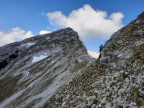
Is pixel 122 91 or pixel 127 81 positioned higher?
pixel 127 81

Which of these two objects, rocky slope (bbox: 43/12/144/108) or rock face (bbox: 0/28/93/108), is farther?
rock face (bbox: 0/28/93/108)

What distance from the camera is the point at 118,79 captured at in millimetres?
16500

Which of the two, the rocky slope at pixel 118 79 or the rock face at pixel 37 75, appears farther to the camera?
the rock face at pixel 37 75

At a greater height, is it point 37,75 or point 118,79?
point 37,75

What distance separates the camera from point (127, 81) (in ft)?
49.8

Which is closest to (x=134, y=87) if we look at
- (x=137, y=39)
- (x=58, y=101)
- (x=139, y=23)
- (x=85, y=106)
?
(x=85, y=106)

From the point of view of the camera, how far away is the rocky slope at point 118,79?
13.1 meters

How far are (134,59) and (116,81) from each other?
4596 millimetres

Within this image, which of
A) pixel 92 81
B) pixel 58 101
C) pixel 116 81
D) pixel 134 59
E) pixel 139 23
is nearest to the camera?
pixel 116 81

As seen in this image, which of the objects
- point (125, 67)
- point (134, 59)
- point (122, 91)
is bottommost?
point (122, 91)

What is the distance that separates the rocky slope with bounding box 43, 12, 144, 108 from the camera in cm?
1307

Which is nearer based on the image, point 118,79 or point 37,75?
point 118,79

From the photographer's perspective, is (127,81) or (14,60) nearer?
(127,81)

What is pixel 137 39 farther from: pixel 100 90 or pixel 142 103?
pixel 142 103
